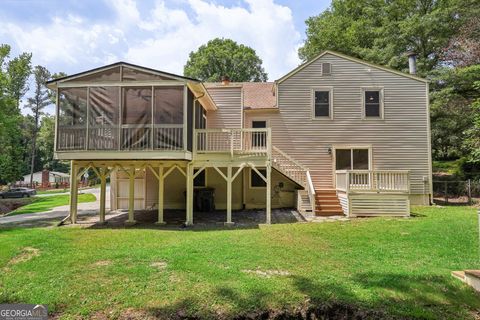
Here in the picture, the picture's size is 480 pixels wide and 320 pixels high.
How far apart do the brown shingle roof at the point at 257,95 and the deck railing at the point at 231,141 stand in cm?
190

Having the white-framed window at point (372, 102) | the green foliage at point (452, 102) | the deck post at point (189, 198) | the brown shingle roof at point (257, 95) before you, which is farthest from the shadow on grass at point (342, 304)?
the green foliage at point (452, 102)

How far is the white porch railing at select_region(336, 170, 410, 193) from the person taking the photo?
12.0 metres

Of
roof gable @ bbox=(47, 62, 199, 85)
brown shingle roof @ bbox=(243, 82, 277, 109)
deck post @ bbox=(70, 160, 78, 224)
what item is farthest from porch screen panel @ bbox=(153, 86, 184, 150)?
brown shingle roof @ bbox=(243, 82, 277, 109)

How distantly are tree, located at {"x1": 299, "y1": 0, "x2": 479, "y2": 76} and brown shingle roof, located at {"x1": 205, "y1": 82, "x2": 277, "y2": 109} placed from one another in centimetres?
946

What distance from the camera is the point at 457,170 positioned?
19.5 m

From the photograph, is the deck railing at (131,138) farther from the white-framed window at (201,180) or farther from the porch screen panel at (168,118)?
the white-framed window at (201,180)

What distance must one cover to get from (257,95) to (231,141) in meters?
6.50

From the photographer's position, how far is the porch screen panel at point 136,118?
10.6m

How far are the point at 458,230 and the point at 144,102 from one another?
392 inches

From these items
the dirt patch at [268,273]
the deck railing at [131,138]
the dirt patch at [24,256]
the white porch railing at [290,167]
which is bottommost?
the dirt patch at [24,256]

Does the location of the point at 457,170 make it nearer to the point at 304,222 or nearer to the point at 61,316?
the point at 304,222

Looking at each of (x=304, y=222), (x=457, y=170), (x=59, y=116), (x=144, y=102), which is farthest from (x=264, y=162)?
(x=457, y=170)

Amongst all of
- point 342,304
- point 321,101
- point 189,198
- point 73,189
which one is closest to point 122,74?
point 73,189

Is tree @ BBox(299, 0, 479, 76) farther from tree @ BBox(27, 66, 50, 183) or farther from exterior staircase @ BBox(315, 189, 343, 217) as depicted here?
tree @ BBox(27, 66, 50, 183)
